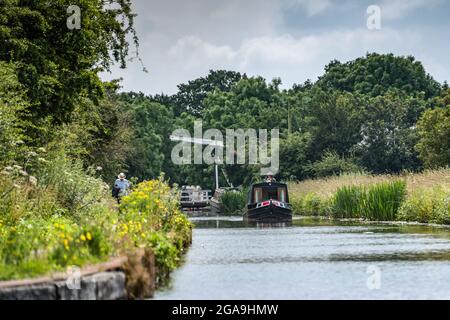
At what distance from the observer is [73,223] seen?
2370 cm

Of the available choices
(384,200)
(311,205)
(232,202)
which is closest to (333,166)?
(232,202)

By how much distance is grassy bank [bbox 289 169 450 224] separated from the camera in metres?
40.3

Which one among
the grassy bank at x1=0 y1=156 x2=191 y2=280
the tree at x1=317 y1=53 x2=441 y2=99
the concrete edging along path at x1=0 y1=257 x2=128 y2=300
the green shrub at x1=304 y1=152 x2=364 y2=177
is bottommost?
the concrete edging along path at x1=0 y1=257 x2=128 y2=300

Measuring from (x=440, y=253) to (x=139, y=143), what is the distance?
2563 inches

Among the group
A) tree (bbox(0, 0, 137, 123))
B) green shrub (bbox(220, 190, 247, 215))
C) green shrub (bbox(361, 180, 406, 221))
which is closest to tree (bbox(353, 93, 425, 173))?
green shrub (bbox(220, 190, 247, 215))

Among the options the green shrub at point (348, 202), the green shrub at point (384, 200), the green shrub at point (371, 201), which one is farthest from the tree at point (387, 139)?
the green shrub at point (384, 200)

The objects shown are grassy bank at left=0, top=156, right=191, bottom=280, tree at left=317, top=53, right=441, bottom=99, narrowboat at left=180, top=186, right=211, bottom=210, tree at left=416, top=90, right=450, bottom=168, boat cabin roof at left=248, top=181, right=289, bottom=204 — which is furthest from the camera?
tree at left=317, top=53, right=441, bottom=99

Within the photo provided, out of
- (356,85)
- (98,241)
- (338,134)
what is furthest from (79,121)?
(356,85)

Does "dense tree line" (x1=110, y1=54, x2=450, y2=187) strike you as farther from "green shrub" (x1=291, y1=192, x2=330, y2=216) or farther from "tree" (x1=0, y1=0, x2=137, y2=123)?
"tree" (x1=0, y1=0, x2=137, y2=123)

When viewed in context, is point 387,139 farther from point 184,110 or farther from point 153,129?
point 184,110

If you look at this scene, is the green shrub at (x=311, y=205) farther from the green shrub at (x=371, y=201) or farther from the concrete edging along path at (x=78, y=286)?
the concrete edging along path at (x=78, y=286)

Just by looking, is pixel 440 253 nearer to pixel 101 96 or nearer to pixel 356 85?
pixel 101 96

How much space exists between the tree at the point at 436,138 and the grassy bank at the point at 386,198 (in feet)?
34.8

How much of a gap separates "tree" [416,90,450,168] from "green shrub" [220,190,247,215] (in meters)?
13.7
